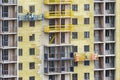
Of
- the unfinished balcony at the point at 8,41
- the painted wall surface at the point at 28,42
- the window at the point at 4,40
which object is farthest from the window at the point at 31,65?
the window at the point at 4,40

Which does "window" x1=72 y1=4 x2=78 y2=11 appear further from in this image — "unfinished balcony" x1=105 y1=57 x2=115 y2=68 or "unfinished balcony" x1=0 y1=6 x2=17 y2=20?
"unfinished balcony" x1=105 y1=57 x2=115 y2=68

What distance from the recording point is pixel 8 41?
74.8 metres

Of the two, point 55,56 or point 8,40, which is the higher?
point 8,40

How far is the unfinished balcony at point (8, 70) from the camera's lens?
245 ft

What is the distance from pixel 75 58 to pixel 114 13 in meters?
6.95

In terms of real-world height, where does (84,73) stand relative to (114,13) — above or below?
below

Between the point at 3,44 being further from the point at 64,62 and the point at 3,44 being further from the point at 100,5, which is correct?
the point at 100,5

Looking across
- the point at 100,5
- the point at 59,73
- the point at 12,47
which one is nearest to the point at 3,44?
the point at 12,47

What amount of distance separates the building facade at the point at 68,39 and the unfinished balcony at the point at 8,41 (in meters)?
0.56

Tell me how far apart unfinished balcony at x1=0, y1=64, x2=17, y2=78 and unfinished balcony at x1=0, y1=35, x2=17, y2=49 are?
206cm

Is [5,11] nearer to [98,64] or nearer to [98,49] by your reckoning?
[98,49]

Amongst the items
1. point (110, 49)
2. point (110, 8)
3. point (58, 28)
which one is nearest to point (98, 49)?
point (110, 49)

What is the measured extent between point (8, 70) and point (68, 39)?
7528 millimetres

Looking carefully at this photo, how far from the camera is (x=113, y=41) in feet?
259
